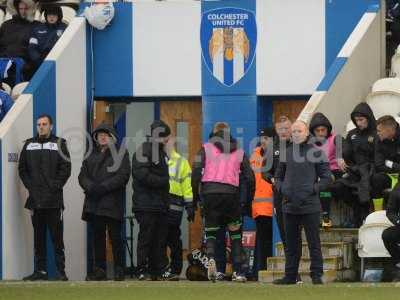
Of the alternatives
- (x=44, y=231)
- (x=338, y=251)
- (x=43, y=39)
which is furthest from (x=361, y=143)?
(x=43, y=39)

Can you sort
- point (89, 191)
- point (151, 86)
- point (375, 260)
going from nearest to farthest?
point (375, 260)
point (89, 191)
point (151, 86)

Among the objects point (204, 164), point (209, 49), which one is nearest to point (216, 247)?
point (204, 164)

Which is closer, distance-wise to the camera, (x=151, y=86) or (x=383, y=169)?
(x=383, y=169)

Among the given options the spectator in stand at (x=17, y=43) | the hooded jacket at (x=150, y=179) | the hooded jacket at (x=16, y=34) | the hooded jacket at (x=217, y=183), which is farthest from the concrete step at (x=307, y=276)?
the hooded jacket at (x=16, y=34)

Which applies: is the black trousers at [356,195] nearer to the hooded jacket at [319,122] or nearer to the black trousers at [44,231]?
the hooded jacket at [319,122]

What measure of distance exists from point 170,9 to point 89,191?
3927 millimetres

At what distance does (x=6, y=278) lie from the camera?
60.6 feet

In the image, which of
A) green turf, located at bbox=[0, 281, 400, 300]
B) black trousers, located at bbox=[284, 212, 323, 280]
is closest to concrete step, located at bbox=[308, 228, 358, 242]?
green turf, located at bbox=[0, 281, 400, 300]

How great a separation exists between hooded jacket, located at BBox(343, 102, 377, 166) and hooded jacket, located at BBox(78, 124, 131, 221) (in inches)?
110

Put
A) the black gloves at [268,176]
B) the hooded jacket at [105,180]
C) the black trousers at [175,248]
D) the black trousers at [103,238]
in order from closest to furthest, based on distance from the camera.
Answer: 1. the black gloves at [268,176]
2. the hooded jacket at [105,180]
3. the black trousers at [103,238]
4. the black trousers at [175,248]

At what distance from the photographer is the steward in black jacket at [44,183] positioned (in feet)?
59.7

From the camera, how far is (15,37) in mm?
21219

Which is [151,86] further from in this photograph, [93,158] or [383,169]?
[383,169]

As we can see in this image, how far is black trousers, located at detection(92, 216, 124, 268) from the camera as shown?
1828cm
